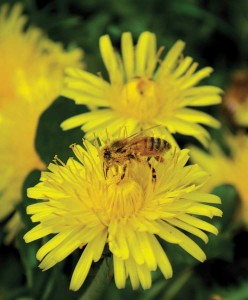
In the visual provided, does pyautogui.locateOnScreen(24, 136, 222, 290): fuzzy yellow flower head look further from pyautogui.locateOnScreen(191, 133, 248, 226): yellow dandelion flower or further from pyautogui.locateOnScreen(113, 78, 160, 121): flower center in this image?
pyautogui.locateOnScreen(191, 133, 248, 226): yellow dandelion flower

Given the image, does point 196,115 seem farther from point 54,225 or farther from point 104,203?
point 54,225

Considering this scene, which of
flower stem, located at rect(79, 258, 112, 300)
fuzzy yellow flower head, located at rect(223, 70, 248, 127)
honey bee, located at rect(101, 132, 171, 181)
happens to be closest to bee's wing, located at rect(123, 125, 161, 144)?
honey bee, located at rect(101, 132, 171, 181)

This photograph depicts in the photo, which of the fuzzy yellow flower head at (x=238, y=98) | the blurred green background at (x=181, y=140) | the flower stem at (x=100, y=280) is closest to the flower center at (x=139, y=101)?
the blurred green background at (x=181, y=140)

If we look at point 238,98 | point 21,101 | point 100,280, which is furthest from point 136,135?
point 238,98

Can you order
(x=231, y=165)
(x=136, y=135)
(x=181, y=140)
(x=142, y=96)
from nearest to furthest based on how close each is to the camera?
(x=136, y=135)
(x=142, y=96)
(x=231, y=165)
(x=181, y=140)

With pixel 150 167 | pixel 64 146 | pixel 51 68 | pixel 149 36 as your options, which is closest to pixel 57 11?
pixel 51 68

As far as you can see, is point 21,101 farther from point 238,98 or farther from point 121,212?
point 238,98

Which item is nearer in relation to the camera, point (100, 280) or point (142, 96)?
point (100, 280)
